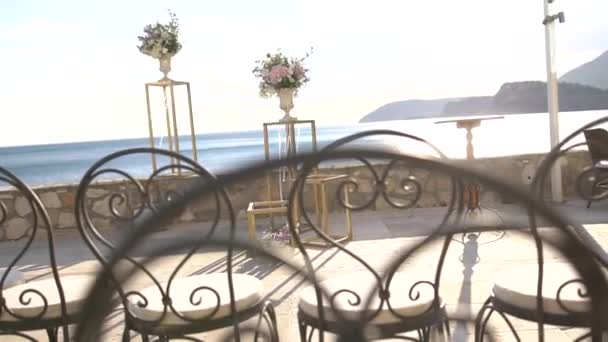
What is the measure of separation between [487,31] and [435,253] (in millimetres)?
2964

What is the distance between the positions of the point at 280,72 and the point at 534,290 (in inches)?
115

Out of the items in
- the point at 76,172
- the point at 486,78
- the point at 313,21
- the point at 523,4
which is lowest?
the point at 76,172

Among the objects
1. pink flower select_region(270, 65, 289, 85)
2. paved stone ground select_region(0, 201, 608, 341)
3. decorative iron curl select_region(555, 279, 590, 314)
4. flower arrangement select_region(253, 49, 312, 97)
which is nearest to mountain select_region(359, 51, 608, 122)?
paved stone ground select_region(0, 201, 608, 341)

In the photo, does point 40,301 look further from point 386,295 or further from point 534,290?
point 534,290

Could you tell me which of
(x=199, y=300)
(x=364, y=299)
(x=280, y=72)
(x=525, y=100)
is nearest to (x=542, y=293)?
(x=364, y=299)

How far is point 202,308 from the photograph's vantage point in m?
1.27

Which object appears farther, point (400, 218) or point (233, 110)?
point (233, 110)

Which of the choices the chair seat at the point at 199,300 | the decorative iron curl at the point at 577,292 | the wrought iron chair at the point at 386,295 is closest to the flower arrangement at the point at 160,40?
the chair seat at the point at 199,300

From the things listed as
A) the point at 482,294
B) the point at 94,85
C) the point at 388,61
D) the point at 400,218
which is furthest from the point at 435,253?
the point at 94,85

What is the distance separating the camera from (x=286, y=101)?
4020 millimetres

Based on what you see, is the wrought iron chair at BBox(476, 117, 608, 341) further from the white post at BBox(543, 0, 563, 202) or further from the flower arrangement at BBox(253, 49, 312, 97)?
the white post at BBox(543, 0, 563, 202)

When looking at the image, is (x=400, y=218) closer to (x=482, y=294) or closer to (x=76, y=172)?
(x=482, y=294)

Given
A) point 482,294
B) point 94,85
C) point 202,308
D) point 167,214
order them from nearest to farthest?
point 167,214, point 202,308, point 482,294, point 94,85

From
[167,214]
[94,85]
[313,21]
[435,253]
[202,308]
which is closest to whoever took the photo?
[167,214]
